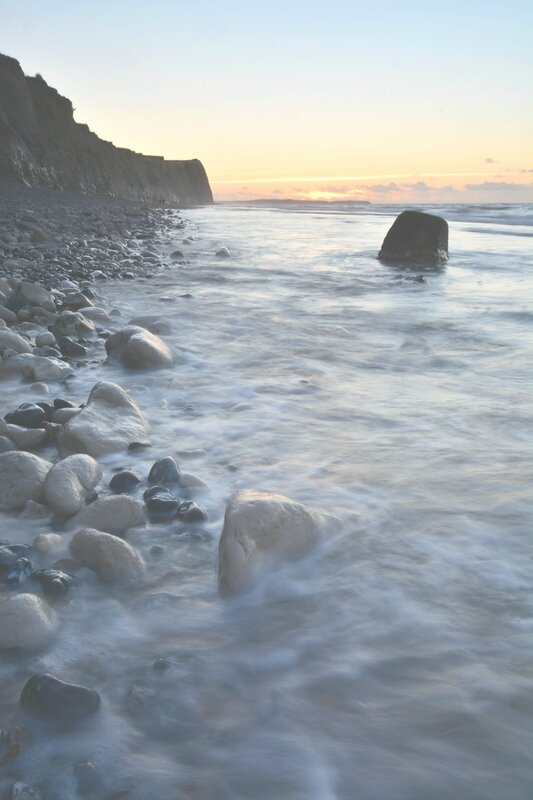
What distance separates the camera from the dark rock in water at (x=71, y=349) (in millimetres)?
4164

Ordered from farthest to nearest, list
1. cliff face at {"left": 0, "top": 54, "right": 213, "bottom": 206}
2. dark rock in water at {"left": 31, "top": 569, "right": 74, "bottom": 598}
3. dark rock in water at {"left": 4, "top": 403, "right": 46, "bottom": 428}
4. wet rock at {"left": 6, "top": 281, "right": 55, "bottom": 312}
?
1. cliff face at {"left": 0, "top": 54, "right": 213, "bottom": 206}
2. wet rock at {"left": 6, "top": 281, "right": 55, "bottom": 312}
3. dark rock in water at {"left": 4, "top": 403, "right": 46, "bottom": 428}
4. dark rock in water at {"left": 31, "top": 569, "right": 74, "bottom": 598}

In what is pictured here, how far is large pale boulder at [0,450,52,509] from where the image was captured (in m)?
2.17

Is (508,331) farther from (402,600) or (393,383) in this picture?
(402,600)

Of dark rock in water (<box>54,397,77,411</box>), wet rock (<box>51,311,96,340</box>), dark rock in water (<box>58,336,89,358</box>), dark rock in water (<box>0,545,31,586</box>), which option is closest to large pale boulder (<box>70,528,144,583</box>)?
dark rock in water (<box>0,545,31,586</box>)

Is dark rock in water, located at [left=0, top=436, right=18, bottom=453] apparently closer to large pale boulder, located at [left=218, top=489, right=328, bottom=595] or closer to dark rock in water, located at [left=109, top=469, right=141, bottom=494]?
dark rock in water, located at [left=109, top=469, right=141, bottom=494]

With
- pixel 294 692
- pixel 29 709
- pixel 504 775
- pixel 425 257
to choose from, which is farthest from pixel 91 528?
pixel 425 257

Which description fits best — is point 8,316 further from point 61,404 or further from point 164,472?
point 164,472

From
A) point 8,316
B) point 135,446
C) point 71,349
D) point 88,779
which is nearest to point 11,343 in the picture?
point 71,349

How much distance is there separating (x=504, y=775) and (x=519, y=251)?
1325 centimetres

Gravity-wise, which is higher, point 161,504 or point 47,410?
point 47,410

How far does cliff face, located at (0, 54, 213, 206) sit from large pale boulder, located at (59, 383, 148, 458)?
27.4m

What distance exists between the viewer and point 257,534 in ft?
6.11

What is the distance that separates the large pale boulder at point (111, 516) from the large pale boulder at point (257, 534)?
339 mm

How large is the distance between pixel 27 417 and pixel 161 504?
A: 100 cm
